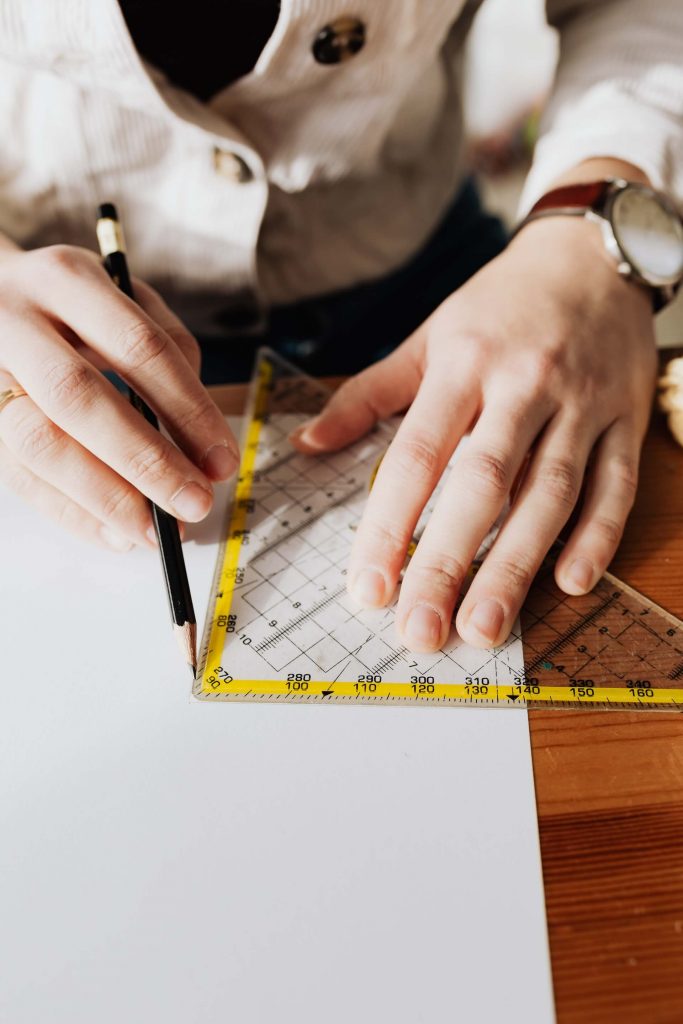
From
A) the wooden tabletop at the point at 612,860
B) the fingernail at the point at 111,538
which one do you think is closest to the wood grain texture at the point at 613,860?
the wooden tabletop at the point at 612,860

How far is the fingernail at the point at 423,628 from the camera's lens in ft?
1.86

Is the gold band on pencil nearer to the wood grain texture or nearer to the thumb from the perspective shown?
the thumb

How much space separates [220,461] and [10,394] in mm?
180

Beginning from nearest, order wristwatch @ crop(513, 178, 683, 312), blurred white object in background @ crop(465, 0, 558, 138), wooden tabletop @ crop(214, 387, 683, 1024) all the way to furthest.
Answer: wooden tabletop @ crop(214, 387, 683, 1024)
wristwatch @ crop(513, 178, 683, 312)
blurred white object in background @ crop(465, 0, 558, 138)

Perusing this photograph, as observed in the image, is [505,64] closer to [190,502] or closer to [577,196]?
[577,196]

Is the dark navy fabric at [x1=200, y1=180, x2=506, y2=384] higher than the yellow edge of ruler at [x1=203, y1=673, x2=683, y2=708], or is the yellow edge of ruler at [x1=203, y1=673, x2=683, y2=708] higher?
the yellow edge of ruler at [x1=203, y1=673, x2=683, y2=708]

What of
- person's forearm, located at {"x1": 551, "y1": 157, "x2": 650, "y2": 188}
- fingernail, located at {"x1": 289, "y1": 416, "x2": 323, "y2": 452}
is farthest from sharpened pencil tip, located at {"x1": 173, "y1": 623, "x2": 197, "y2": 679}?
person's forearm, located at {"x1": 551, "y1": 157, "x2": 650, "y2": 188}

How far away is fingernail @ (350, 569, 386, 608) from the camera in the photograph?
600mm

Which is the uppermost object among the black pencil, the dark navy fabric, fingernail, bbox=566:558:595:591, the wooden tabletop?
the black pencil

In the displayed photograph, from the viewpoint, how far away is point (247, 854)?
480 millimetres

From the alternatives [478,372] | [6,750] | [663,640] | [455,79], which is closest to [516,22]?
[455,79]

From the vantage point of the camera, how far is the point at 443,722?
0.54m

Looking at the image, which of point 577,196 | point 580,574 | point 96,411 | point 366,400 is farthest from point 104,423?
point 577,196

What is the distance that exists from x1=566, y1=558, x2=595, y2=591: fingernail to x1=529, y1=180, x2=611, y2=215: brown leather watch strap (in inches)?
15.1
